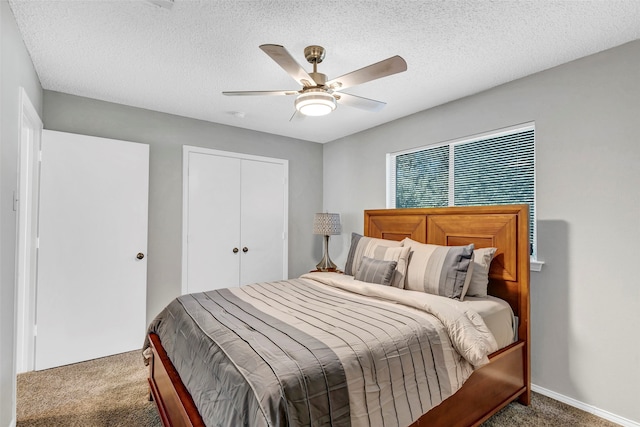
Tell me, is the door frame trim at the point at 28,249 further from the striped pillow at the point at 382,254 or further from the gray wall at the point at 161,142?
the striped pillow at the point at 382,254

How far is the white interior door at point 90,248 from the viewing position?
2881 millimetres

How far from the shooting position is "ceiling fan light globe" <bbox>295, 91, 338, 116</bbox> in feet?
6.56

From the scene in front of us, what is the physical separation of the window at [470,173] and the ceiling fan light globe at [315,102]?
1737 mm

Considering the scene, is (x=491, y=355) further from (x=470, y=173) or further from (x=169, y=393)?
(x=169, y=393)

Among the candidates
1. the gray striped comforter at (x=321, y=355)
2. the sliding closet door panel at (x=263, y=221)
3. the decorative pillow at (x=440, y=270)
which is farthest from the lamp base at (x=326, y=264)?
the gray striped comforter at (x=321, y=355)

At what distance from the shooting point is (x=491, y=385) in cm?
205

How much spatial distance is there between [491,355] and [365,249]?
1.31m

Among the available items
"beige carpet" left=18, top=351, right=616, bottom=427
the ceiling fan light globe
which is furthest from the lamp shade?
"beige carpet" left=18, top=351, right=616, bottom=427

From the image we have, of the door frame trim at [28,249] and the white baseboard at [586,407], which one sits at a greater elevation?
the door frame trim at [28,249]

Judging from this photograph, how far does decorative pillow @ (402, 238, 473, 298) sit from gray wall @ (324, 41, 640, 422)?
718 mm

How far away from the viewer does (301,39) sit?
6.87 ft

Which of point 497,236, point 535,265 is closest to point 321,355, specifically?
point 497,236

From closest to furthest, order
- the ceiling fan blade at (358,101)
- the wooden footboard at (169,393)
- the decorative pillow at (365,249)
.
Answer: the wooden footboard at (169,393) < the ceiling fan blade at (358,101) < the decorative pillow at (365,249)

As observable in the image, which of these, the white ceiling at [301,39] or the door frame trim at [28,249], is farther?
the door frame trim at [28,249]
